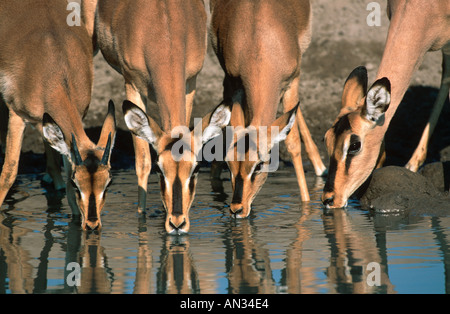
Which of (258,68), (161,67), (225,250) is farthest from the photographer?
(258,68)

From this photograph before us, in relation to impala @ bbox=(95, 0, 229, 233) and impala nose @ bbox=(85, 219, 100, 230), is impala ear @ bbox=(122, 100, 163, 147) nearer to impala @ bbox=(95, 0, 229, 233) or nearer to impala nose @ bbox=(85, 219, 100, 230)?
impala @ bbox=(95, 0, 229, 233)

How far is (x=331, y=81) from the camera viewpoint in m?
17.6

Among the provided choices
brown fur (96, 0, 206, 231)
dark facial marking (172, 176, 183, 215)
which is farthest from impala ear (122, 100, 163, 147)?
dark facial marking (172, 176, 183, 215)

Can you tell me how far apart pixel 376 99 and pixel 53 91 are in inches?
154

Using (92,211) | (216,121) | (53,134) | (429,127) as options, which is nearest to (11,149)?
(53,134)

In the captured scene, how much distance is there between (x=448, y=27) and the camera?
12.0 meters

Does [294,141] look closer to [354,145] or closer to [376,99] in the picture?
[354,145]

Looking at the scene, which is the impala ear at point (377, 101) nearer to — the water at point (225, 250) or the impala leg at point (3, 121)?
the water at point (225, 250)

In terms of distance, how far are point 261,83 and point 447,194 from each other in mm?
2860

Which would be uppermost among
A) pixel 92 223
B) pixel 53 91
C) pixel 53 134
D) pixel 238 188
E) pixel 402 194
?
pixel 53 91

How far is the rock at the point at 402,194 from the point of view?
11.4 metres

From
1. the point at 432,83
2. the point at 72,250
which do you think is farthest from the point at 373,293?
the point at 432,83

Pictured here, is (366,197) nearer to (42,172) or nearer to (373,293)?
(373,293)

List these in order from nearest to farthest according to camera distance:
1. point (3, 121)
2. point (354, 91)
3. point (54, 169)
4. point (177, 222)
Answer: point (177, 222) < point (354, 91) < point (54, 169) < point (3, 121)
